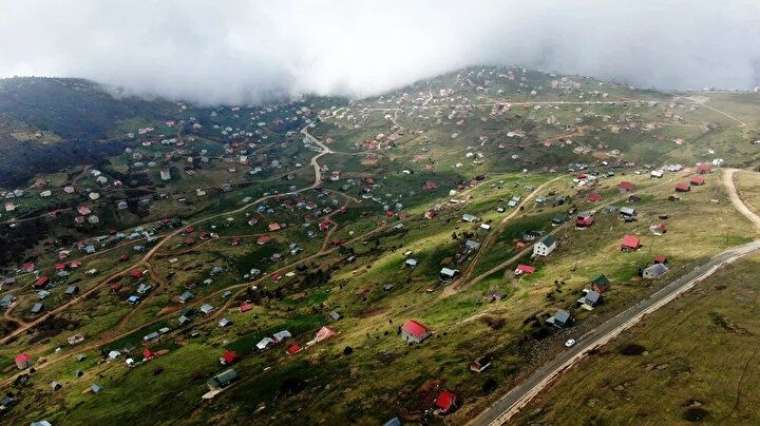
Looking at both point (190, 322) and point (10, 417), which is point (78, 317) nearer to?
point (190, 322)

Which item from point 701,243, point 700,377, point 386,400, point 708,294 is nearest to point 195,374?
point 386,400

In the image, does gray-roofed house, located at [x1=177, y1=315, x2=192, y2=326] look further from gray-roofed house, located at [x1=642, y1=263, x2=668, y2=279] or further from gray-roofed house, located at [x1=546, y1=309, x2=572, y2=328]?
gray-roofed house, located at [x1=642, y1=263, x2=668, y2=279]

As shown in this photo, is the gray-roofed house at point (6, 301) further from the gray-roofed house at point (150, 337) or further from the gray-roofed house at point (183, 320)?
the gray-roofed house at point (183, 320)

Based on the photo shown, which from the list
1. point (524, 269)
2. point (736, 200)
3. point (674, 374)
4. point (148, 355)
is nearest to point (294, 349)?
point (148, 355)

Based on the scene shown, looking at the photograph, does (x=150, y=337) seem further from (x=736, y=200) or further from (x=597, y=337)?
(x=736, y=200)

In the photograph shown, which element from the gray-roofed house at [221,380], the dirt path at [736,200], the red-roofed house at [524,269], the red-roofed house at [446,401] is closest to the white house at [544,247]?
the red-roofed house at [524,269]

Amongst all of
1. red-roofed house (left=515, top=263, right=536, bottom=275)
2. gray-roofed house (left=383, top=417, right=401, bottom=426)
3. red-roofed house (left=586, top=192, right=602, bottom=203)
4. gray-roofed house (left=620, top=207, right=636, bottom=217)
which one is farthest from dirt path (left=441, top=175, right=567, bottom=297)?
gray-roofed house (left=383, top=417, right=401, bottom=426)

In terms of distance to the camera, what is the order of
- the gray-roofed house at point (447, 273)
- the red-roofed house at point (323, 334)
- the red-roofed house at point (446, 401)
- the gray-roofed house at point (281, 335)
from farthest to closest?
the gray-roofed house at point (447, 273) < the gray-roofed house at point (281, 335) < the red-roofed house at point (323, 334) < the red-roofed house at point (446, 401)
